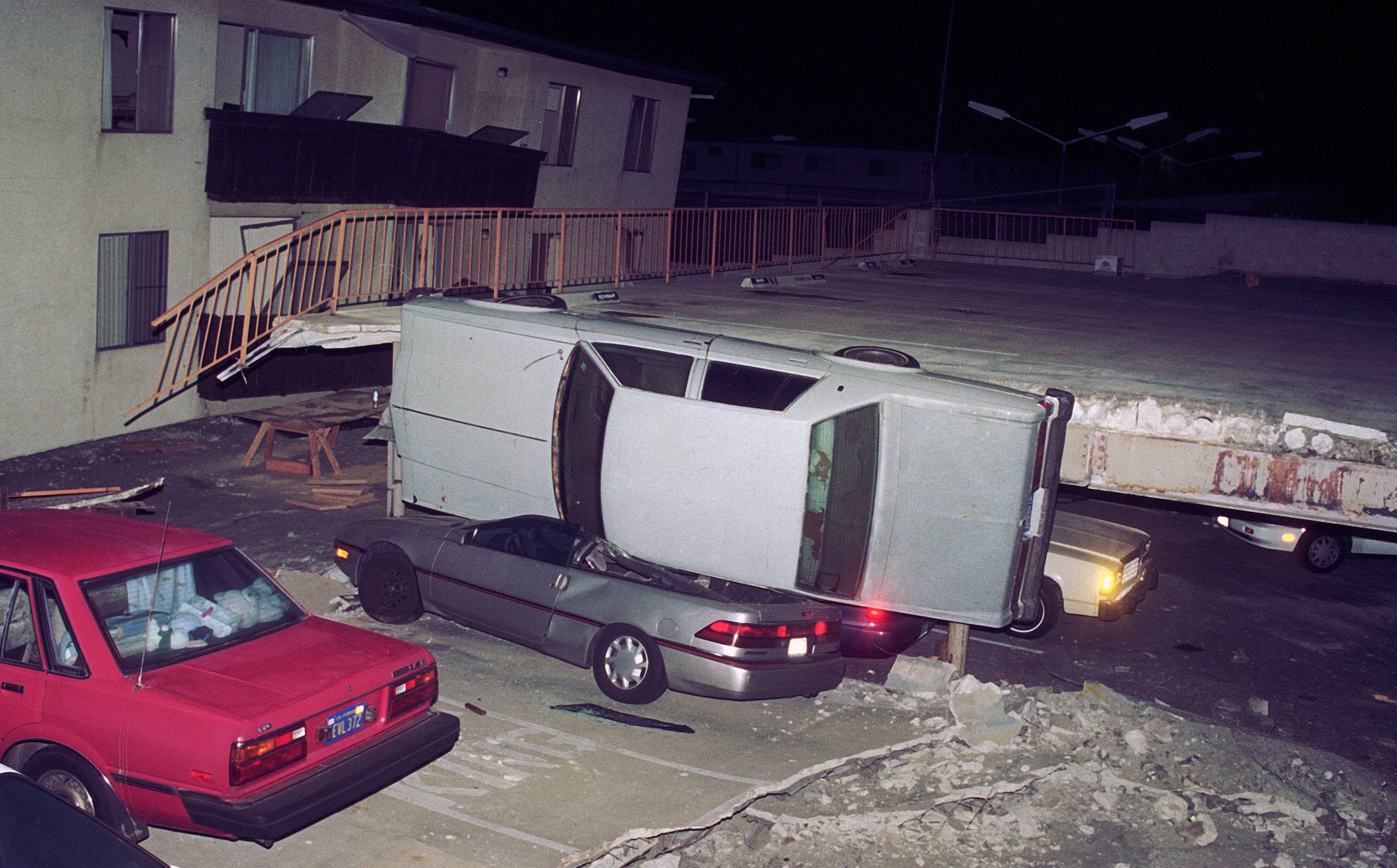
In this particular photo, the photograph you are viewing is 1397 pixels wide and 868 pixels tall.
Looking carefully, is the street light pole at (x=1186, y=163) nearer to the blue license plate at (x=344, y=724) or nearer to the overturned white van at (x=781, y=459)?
the overturned white van at (x=781, y=459)

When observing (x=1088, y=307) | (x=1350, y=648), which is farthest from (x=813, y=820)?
(x=1088, y=307)

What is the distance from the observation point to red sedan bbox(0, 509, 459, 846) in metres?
5.62

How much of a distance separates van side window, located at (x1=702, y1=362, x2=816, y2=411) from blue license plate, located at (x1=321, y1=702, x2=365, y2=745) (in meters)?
3.94

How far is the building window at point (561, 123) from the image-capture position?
81.1 feet

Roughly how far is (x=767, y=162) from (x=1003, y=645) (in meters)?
56.9

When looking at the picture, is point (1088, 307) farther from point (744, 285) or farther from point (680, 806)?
point (680, 806)

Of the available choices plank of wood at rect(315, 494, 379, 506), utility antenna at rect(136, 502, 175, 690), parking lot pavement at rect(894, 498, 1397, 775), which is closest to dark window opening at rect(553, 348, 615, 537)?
parking lot pavement at rect(894, 498, 1397, 775)

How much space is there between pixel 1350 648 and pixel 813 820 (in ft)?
22.7

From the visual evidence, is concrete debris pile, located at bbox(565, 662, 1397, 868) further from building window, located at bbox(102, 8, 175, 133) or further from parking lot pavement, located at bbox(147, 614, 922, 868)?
building window, located at bbox(102, 8, 175, 133)

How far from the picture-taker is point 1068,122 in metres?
78.6

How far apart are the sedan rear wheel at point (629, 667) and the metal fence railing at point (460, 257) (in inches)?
222

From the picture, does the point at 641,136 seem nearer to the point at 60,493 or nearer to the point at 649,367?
the point at 60,493

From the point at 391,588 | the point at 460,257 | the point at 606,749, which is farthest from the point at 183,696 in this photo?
the point at 460,257

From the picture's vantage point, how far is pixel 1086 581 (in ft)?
35.6
